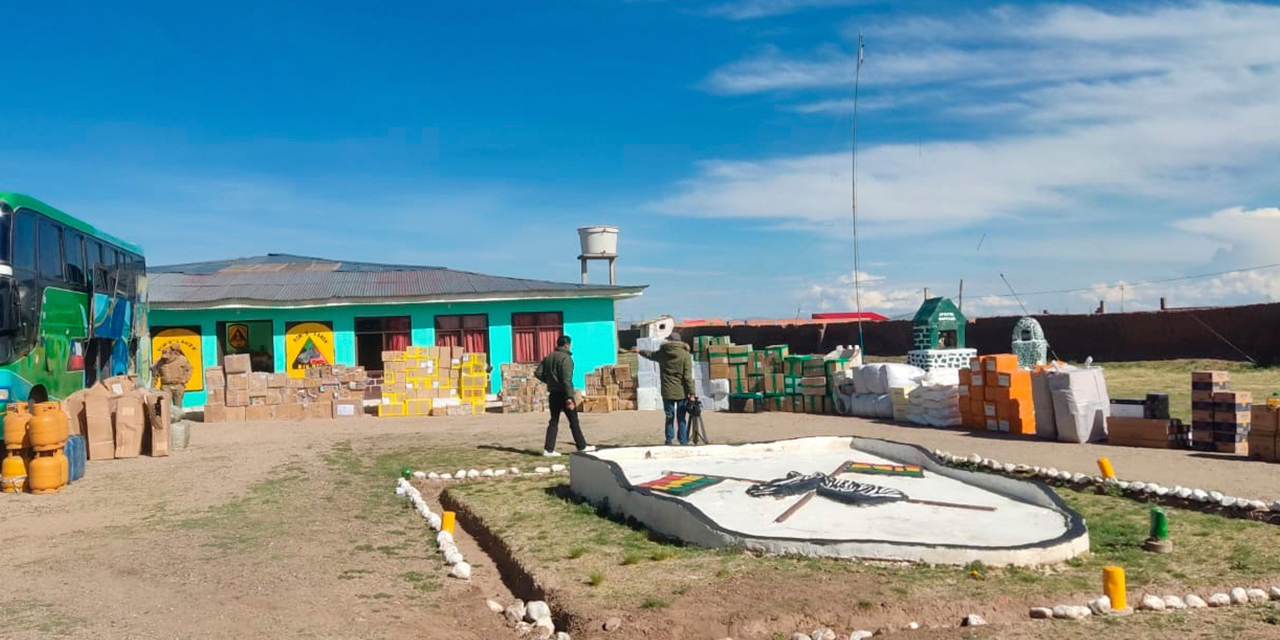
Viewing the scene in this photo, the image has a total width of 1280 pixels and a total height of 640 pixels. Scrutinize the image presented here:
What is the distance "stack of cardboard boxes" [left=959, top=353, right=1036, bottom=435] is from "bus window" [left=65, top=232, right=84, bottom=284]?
14232 millimetres

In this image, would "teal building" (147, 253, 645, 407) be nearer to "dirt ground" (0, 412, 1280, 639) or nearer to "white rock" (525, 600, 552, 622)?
"dirt ground" (0, 412, 1280, 639)

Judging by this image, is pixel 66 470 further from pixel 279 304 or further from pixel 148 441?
pixel 279 304

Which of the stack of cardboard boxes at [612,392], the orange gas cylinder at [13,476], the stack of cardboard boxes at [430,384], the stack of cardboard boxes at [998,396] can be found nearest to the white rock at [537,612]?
the orange gas cylinder at [13,476]

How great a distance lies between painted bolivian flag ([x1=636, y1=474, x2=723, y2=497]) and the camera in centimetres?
905

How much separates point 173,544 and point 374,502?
8.72 ft

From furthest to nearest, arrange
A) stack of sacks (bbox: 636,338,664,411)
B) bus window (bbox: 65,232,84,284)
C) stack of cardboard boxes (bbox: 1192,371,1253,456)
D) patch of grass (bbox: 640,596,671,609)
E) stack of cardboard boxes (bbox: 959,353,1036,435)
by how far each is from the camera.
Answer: stack of sacks (bbox: 636,338,664,411)
stack of cardboard boxes (bbox: 959,353,1036,435)
bus window (bbox: 65,232,84,284)
stack of cardboard boxes (bbox: 1192,371,1253,456)
patch of grass (bbox: 640,596,671,609)

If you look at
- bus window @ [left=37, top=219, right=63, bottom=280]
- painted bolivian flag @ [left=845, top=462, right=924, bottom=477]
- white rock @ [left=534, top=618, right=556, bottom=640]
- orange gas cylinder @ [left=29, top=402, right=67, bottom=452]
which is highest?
bus window @ [left=37, top=219, right=63, bottom=280]

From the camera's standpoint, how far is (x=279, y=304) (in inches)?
999

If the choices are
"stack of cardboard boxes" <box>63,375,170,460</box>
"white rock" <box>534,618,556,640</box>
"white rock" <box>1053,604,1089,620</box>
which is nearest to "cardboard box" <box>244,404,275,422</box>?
"stack of cardboard boxes" <box>63,375,170,460</box>

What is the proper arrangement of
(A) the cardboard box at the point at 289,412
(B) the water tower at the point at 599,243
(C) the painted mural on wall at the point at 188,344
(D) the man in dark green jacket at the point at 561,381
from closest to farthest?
(D) the man in dark green jacket at the point at 561,381 < (A) the cardboard box at the point at 289,412 < (C) the painted mural on wall at the point at 188,344 < (B) the water tower at the point at 599,243

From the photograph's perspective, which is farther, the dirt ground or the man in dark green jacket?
the man in dark green jacket

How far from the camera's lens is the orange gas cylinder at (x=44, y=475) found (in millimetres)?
10930

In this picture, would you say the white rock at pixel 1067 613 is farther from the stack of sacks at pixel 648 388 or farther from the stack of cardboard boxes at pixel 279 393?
the stack of cardboard boxes at pixel 279 393

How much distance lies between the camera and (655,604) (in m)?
6.03
